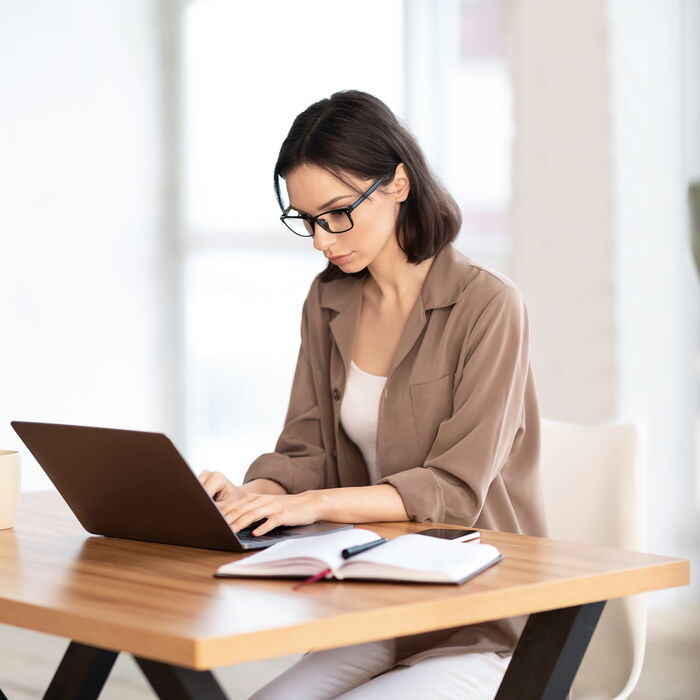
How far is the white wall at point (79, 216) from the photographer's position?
4.59m

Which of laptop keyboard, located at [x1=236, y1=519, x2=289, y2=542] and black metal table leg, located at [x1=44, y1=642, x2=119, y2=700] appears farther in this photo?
black metal table leg, located at [x1=44, y1=642, x2=119, y2=700]

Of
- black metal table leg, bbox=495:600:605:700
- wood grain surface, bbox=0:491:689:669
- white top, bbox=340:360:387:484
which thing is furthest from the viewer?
white top, bbox=340:360:387:484

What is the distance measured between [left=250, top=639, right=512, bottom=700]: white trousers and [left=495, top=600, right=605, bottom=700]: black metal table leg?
0.15 metres

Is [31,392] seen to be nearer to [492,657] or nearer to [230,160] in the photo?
[230,160]

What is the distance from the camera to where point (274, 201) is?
4836mm

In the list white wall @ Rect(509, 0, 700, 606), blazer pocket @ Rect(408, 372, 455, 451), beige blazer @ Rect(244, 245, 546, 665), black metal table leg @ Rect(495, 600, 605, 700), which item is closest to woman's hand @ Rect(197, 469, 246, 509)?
beige blazer @ Rect(244, 245, 546, 665)

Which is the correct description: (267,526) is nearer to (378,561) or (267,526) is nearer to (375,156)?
(378,561)

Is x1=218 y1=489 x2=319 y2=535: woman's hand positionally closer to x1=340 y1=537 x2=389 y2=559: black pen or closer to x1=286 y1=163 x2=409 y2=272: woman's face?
x1=340 y1=537 x2=389 y2=559: black pen

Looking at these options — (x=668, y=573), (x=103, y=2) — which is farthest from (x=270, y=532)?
(x=103, y=2)

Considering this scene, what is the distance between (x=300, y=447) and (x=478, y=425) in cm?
46

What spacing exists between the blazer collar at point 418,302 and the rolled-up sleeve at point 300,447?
0.33 feet

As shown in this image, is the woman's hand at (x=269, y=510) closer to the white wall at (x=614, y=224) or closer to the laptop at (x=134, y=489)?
the laptop at (x=134, y=489)

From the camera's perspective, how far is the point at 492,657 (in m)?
1.55

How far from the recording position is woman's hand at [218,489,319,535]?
1472 millimetres
